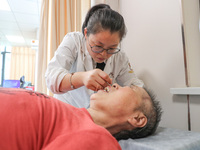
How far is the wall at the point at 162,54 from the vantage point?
1447 mm

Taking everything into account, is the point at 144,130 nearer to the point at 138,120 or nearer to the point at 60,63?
the point at 138,120

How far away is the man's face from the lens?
3.31 ft

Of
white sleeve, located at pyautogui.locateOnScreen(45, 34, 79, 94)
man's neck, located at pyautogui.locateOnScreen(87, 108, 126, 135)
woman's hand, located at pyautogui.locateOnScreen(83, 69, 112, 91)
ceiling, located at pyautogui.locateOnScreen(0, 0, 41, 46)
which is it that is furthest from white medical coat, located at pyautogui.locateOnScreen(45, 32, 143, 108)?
ceiling, located at pyautogui.locateOnScreen(0, 0, 41, 46)

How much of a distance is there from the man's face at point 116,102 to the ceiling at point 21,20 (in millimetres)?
3849

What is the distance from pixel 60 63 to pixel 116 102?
0.56 meters

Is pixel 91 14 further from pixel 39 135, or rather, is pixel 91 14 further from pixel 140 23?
pixel 39 135

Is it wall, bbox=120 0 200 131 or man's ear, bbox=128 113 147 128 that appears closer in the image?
man's ear, bbox=128 113 147 128

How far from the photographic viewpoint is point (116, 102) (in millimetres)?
1021

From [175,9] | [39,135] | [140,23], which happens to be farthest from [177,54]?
[39,135]

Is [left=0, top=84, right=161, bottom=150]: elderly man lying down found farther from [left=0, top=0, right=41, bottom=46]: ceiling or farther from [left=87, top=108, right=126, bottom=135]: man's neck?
[left=0, top=0, right=41, bottom=46]: ceiling

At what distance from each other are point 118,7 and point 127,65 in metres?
1.14

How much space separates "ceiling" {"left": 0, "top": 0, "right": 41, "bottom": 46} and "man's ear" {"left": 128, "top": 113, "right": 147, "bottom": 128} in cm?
401

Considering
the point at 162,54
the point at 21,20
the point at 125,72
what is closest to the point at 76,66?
the point at 125,72

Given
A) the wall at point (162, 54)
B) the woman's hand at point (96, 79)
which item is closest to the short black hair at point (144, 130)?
the woman's hand at point (96, 79)
